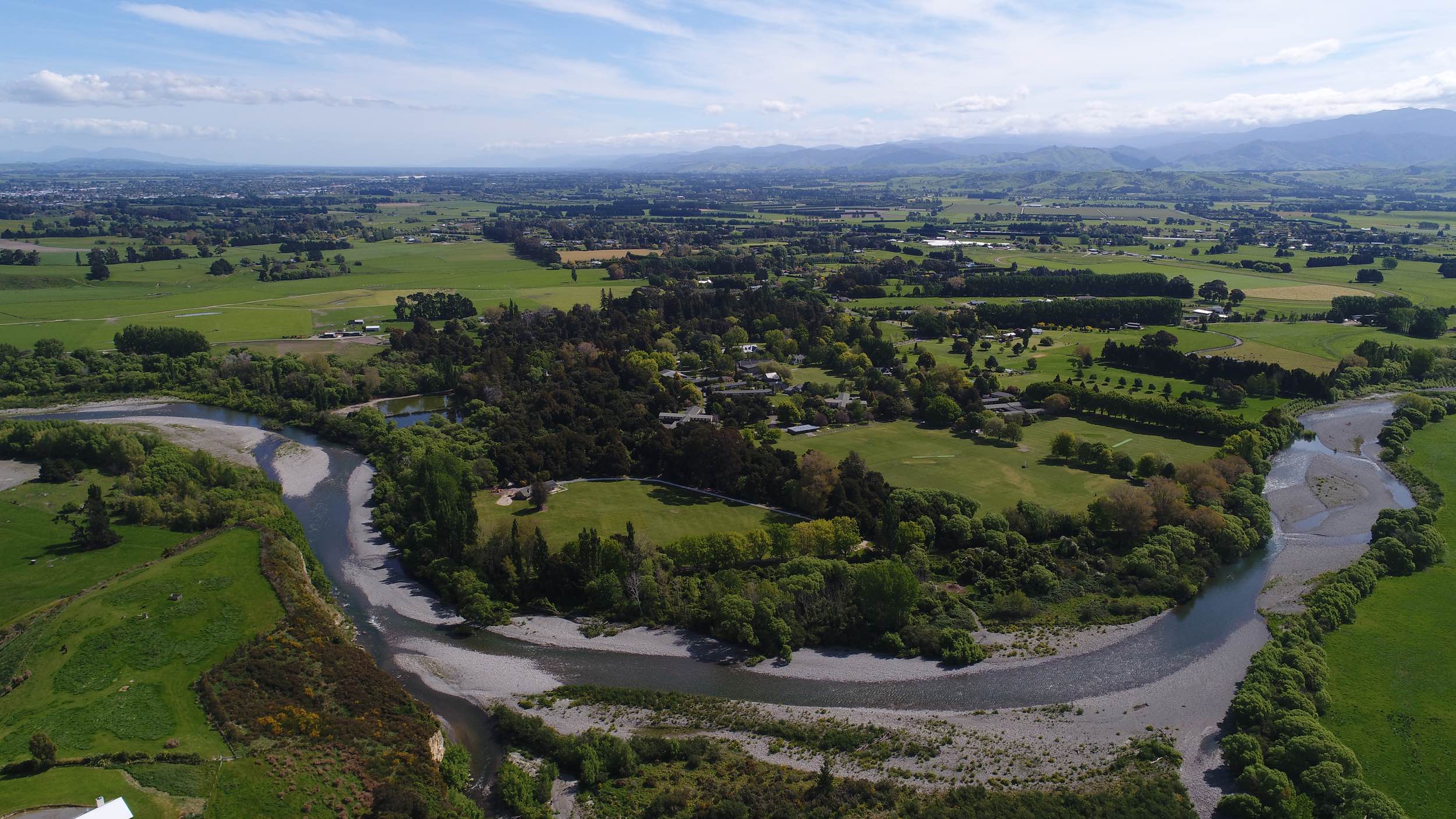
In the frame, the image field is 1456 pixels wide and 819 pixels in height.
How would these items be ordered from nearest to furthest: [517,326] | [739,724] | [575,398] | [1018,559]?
[739,724] → [1018,559] → [575,398] → [517,326]

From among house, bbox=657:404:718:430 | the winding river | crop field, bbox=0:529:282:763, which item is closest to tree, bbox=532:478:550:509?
the winding river

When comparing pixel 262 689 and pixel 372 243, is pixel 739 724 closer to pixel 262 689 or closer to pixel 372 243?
pixel 262 689

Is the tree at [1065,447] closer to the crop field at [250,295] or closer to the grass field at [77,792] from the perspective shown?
the grass field at [77,792]

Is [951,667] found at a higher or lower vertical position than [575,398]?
lower

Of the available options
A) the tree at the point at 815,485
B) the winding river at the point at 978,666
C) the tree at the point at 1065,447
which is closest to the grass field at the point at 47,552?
the winding river at the point at 978,666

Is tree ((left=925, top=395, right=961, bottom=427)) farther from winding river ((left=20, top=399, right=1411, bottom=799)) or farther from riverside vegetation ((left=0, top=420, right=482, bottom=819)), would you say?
riverside vegetation ((left=0, top=420, right=482, bottom=819))

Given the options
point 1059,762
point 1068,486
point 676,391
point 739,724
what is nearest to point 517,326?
point 676,391
